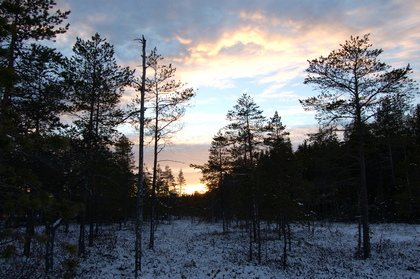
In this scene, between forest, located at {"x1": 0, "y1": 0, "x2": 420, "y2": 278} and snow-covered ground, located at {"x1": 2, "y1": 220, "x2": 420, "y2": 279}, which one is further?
snow-covered ground, located at {"x1": 2, "y1": 220, "x2": 420, "y2": 279}

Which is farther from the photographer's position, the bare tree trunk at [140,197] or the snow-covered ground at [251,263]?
the snow-covered ground at [251,263]

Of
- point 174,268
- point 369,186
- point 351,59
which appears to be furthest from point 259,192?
point 369,186

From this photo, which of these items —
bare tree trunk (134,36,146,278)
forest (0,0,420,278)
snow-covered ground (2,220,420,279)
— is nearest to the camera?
forest (0,0,420,278)

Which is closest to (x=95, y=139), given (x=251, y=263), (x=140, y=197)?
(x=140, y=197)

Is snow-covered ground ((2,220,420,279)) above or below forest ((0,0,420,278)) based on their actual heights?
below

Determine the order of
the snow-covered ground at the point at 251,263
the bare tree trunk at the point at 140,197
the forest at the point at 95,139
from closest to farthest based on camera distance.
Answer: the forest at the point at 95,139 → the bare tree trunk at the point at 140,197 → the snow-covered ground at the point at 251,263

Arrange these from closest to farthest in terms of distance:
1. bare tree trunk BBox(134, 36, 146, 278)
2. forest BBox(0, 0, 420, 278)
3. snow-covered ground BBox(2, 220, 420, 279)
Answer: forest BBox(0, 0, 420, 278)
bare tree trunk BBox(134, 36, 146, 278)
snow-covered ground BBox(2, 220, 420, 279)

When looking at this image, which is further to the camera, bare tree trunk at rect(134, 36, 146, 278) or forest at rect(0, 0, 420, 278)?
bare tree trunk at rect(134, 36, 146, 278)

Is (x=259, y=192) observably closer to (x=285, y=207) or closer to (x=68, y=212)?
(x=285, y=207)

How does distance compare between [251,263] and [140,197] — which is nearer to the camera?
[140,197]

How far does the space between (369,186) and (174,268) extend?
130 feet

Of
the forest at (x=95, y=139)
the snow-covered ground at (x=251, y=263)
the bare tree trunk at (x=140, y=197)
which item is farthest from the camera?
the snow-covered ground at (x=251, y=263)

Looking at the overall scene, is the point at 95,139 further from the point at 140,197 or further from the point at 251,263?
the point at 251,263

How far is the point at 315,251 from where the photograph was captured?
59.9 feet
